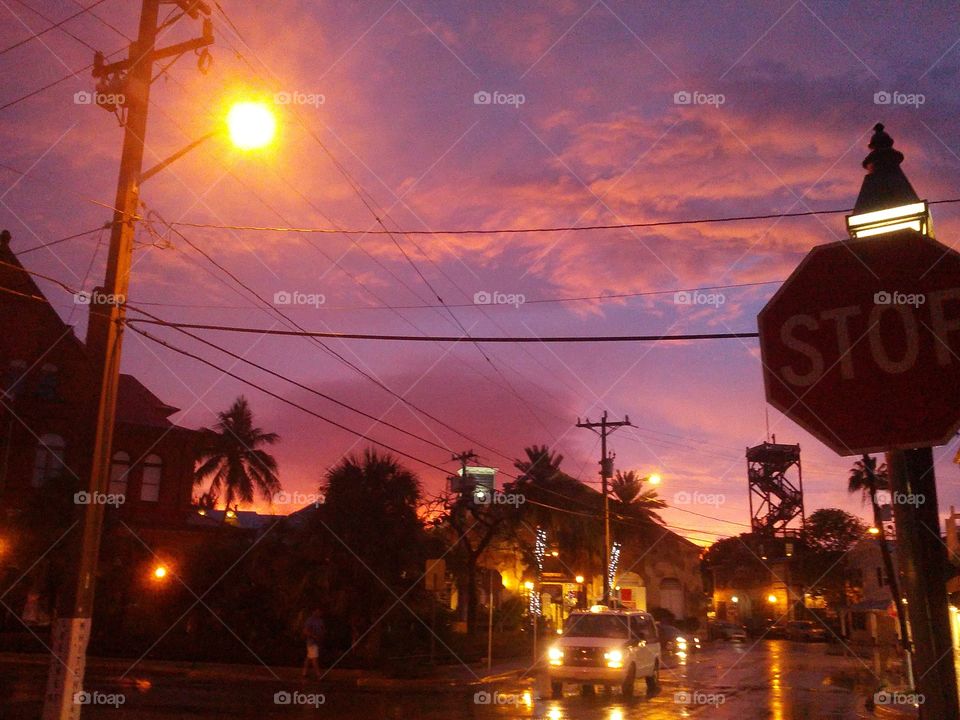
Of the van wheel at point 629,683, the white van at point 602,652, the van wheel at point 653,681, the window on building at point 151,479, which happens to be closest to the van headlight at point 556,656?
the white van at point 602,652

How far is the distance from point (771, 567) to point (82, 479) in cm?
7532

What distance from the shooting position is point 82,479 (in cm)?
1062

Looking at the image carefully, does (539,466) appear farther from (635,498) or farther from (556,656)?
(556,656)

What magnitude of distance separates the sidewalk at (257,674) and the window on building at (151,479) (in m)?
10.6

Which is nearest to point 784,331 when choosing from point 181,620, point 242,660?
point 242,660

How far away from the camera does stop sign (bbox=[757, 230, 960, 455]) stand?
2410 millimetres

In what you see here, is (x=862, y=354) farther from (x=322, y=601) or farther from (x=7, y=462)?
(x=7, y=462)

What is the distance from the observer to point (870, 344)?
2.49 meters

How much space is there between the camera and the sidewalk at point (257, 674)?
24391 mm

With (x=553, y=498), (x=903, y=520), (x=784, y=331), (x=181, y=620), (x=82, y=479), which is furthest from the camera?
(x=553, y=498)

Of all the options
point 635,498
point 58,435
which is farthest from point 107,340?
point 635,498

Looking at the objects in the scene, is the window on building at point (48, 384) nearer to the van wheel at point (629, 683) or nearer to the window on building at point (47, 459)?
the window on building at point (47, 459)

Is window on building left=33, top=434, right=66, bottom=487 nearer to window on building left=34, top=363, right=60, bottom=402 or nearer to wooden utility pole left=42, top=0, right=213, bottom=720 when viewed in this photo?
window on building left=34, top=363, right=60, bottom=402

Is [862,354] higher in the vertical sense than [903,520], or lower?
higher
